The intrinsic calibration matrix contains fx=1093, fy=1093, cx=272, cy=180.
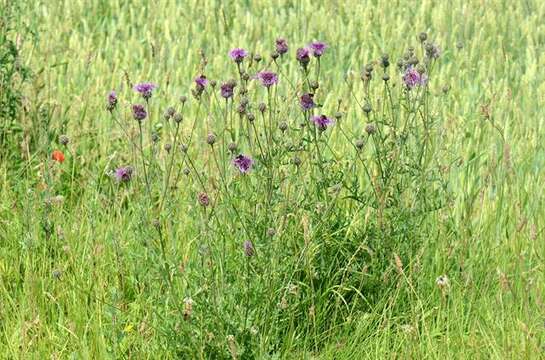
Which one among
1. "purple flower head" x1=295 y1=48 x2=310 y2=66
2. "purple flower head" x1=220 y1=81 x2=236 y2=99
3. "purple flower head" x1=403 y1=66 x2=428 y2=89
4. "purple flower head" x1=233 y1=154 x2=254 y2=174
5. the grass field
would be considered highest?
"purple flower head" x1=295 y1=48 x2=310 y2=66

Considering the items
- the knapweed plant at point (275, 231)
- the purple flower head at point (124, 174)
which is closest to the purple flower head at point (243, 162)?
the knapweed plant at point (275, 231)

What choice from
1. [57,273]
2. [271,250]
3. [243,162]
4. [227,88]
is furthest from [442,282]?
[57,273]

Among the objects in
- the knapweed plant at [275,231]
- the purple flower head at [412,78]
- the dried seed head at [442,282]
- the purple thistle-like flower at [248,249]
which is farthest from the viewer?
the purple flower head at [412,78]

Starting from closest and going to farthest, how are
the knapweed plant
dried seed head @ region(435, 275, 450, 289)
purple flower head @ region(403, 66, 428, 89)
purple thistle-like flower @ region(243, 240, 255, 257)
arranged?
purple thistle-like flower @ region(243, 240, 255, 257) < the knapweed plant < dried seed head @ region(435, 275, 450, 289) < purple flower head @ region(403, 66, 428, 89)

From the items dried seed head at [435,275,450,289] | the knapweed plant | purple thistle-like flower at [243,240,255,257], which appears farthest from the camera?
dried seed head at [435,275,450,289]

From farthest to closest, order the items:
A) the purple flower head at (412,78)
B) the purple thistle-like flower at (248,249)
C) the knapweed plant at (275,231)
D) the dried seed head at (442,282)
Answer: the purple flower head at (412,78), the dried seed head at (442,282), the knapweed plant at (275,231), the purple thistle-like flower at (248,249)

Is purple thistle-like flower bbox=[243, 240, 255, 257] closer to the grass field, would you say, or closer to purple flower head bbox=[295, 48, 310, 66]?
the grass field

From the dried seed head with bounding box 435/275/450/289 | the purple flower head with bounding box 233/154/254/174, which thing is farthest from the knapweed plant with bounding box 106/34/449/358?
the dried seed head with bounding box 435/275/450/289

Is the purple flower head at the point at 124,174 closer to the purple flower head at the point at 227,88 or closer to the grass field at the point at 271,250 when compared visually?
the grass field at the point at 271,250

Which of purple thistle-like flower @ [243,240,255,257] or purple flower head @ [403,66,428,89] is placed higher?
purple flower head @ [403,66,428,89]

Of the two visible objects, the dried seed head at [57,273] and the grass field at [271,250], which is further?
the dried seed head at [57,273]

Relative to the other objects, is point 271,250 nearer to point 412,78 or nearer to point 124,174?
point 124,174

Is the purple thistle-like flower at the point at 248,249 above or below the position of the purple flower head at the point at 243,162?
below

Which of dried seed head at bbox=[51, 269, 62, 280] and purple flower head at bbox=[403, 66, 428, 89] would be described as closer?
dried seed head at bbox=[51, 269, 62, 280]
